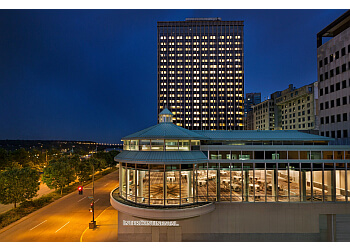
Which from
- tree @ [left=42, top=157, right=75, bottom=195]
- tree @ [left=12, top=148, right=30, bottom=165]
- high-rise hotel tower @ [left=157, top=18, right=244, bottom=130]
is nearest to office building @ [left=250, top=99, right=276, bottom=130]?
high-rise hotel tower @ [left=157, top=18, right=244, bottom=130]

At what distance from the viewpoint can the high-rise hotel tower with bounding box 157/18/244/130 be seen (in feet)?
336

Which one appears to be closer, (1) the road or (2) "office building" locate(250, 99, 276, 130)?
(1) the road

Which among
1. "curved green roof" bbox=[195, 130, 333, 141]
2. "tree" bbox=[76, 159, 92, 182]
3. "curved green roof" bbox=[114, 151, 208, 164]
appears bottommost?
"tree" bbox=[76, 159, 92, 182]

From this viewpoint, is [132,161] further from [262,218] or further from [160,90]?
[160,90]

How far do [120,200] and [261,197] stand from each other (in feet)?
46.2

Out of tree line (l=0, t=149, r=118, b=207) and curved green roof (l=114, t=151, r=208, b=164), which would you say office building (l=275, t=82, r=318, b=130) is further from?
tree line (l=0, t=149, r=118, b=207)

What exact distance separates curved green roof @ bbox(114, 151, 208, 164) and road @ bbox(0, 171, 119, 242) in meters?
12.1

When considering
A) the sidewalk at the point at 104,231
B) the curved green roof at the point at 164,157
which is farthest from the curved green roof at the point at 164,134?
the sidewalk at the point at 104,231

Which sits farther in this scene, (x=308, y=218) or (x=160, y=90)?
(x=160, y=90)

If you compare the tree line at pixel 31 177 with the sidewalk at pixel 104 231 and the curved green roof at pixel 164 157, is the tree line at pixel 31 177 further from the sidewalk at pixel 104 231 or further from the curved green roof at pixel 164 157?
the curved green roof at pixel 164 157

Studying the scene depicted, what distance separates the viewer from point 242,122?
10262cm

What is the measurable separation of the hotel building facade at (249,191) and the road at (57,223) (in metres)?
8.19

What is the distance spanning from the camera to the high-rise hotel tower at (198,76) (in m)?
103

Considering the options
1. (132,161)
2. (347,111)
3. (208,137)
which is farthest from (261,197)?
(347,111)
